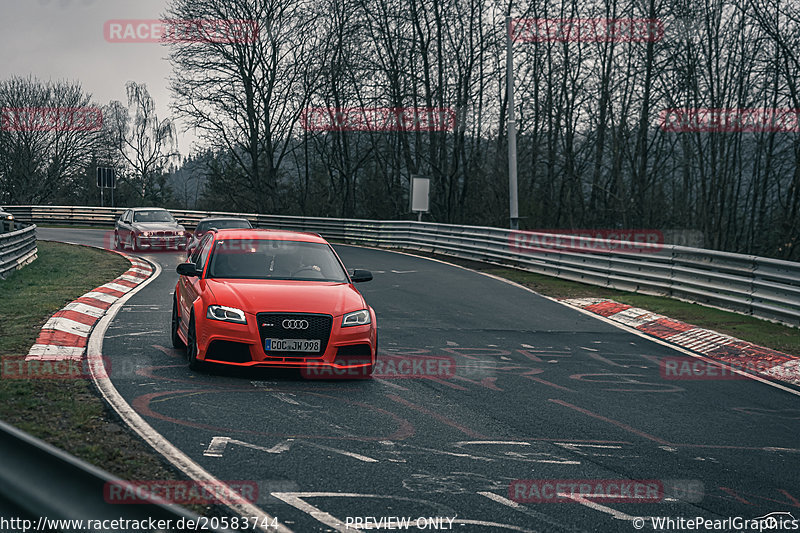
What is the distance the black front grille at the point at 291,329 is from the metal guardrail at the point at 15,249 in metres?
11.0

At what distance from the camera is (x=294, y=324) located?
7.95 meters

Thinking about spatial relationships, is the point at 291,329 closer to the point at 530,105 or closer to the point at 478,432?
the point at 478,432

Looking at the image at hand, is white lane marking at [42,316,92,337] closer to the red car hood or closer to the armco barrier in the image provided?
the red car hood

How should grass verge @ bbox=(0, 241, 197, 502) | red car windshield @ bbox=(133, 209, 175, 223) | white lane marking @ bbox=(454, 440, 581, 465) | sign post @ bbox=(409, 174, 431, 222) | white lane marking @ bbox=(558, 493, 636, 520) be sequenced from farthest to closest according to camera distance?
sign post @ bbox=(409, 174, 431, 222)
red car windshield @ bbox=(133, 209, 175, 223)
white lane marking @ bbox=(454, 440, 581, 465)
grass verge @ bbox=(0, 241, 197, 502)
white lane marking @ bbox=(558, 493, 636, 520)

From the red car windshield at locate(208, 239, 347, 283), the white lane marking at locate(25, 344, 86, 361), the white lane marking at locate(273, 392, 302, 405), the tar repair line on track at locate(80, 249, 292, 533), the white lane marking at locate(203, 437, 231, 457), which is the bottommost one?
the white lane marking at locate(273, 392, 302, 405)

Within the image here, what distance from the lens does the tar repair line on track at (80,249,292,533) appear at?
14.4 feet

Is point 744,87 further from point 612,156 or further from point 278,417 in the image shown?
point 278,417

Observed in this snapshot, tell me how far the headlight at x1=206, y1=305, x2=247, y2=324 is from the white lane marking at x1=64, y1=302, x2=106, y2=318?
15.0ft

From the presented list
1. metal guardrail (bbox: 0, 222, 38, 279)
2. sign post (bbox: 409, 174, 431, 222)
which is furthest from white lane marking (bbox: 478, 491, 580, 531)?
sign post (bbox: 409, 174, 431, 222)

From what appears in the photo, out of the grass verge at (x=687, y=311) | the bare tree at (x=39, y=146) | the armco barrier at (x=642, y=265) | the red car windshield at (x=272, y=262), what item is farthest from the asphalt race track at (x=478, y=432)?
the bare tree at (x=39, y=146)

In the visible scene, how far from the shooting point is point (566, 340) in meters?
11.7

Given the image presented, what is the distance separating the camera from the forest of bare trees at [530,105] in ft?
126

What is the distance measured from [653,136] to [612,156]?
3.50 metres

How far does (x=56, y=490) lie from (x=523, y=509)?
250 centimetres
